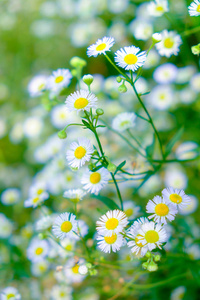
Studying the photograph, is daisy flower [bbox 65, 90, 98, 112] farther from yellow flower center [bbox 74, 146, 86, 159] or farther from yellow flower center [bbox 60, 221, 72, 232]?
yellow flower center [bbox 60, 221, 72, 232]

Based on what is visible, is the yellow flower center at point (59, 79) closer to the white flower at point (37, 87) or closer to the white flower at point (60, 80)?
the white flower at point (60, 80)

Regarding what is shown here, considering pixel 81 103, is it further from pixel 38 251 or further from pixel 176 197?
pixel 38 251

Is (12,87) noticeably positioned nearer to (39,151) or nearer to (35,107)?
(35,107)

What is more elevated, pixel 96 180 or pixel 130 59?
pixel 130 59

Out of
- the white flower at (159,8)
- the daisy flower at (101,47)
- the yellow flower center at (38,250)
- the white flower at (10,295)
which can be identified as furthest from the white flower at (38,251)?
the white flower at (159,8)

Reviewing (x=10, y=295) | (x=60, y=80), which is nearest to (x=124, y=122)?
(x=60, y=80)

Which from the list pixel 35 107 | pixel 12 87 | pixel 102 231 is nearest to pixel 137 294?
pixel 102 231
